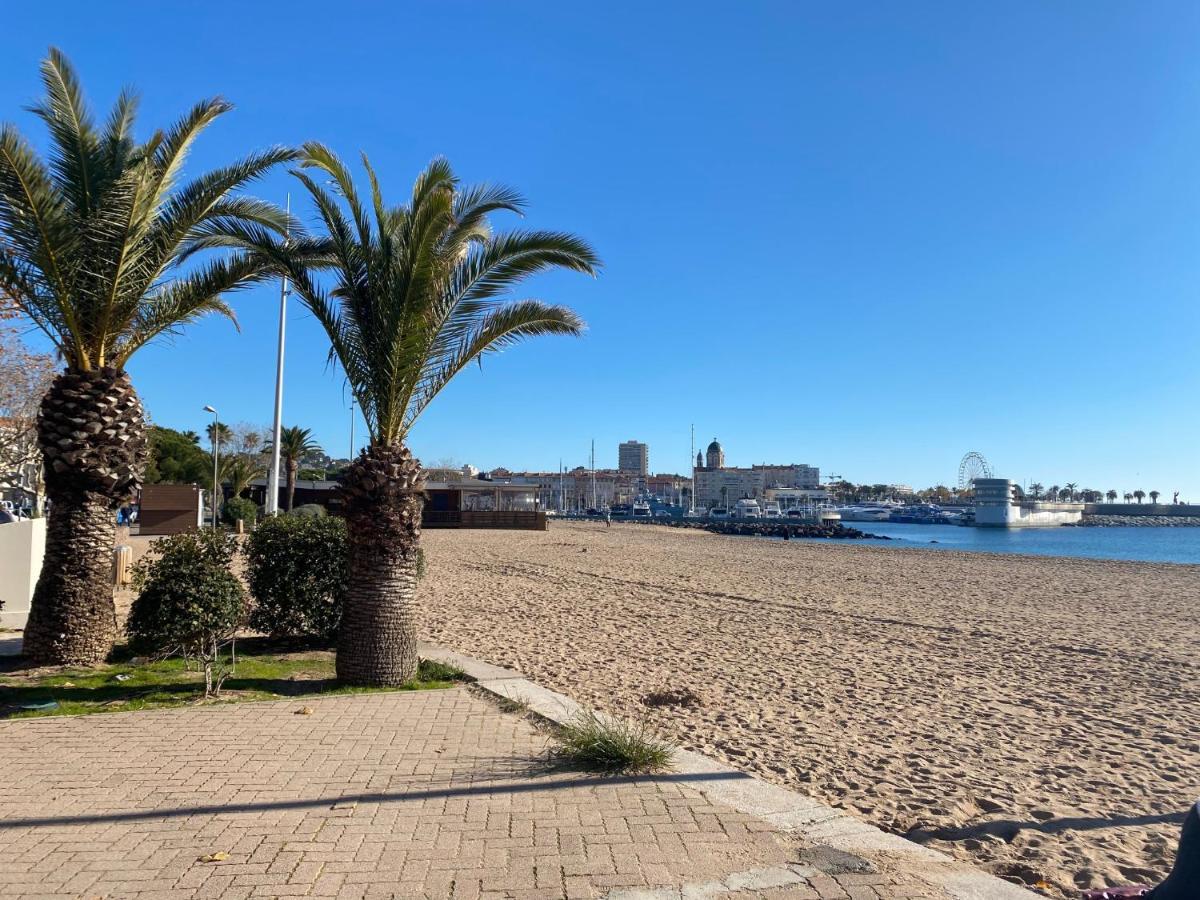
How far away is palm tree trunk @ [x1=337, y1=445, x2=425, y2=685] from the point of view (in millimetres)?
7266

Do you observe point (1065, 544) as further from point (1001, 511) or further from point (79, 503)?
point (79, 503)

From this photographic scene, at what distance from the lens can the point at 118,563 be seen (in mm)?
15594

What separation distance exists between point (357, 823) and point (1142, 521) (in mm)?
177751

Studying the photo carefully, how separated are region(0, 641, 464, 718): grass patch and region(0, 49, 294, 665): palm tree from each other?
39cm

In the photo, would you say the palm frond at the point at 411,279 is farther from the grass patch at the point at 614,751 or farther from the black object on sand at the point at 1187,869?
the black object on sand at the point at 1187,869

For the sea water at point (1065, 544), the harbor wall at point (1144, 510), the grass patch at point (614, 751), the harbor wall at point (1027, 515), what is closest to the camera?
the grass patch at point (614, 751)

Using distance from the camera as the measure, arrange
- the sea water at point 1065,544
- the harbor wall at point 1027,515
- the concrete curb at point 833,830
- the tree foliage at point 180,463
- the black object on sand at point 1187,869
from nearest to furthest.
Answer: the black object on sand at point 1187,869 < the concrete curb at point 833,830 < the tree foliage at point 180,463 < the sea water at point 1065,544 < the harbor wall at point 1027,515

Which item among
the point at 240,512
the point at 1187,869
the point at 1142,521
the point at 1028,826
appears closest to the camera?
the point at 1187,869

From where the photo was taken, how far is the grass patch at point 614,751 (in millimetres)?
5105

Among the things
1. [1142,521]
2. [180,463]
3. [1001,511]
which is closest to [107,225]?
[180,463]

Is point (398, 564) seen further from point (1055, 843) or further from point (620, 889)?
point (1055, 843)

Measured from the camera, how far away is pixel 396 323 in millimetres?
7379

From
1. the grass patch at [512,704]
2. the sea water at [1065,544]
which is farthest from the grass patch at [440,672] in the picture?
the sea water at [1065,544]

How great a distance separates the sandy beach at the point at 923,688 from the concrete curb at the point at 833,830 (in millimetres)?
321
